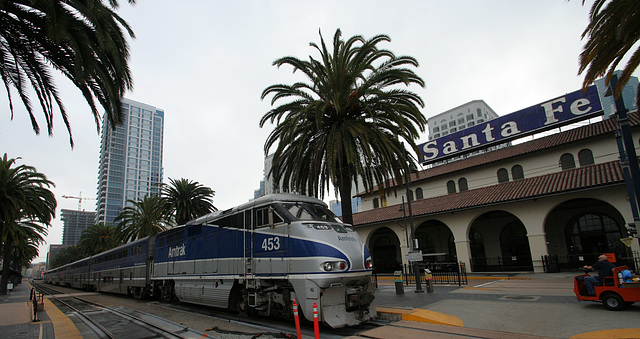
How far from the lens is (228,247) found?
39.2 feet

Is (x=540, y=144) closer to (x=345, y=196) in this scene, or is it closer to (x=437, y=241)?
(x=437, y=241)

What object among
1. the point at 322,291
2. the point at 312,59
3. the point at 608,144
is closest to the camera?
the point at 322,291

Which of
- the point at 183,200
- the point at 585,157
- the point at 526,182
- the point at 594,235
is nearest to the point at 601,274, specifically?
the point at 526,182

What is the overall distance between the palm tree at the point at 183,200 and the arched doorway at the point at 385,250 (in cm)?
1761

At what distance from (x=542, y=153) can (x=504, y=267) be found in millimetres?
9026

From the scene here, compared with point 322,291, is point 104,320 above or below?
below

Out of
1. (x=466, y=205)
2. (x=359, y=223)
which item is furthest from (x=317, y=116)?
(x=359, y=223)

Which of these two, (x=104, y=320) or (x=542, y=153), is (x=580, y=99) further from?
(x=104, y=320)

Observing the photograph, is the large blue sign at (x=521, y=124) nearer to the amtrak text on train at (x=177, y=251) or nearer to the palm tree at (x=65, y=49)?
the amtrak text on train at (x=177, y=251)

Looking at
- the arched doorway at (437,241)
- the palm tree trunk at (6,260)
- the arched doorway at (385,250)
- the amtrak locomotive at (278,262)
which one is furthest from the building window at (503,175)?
the palm tree trunk at (6,260)

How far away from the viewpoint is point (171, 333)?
941cm

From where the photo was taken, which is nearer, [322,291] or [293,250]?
[322,291]

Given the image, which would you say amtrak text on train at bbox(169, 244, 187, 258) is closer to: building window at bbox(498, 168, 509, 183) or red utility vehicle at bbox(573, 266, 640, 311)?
red utility vehicle at bbox(573, 266, 640, 311)

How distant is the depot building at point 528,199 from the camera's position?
68.2ft
